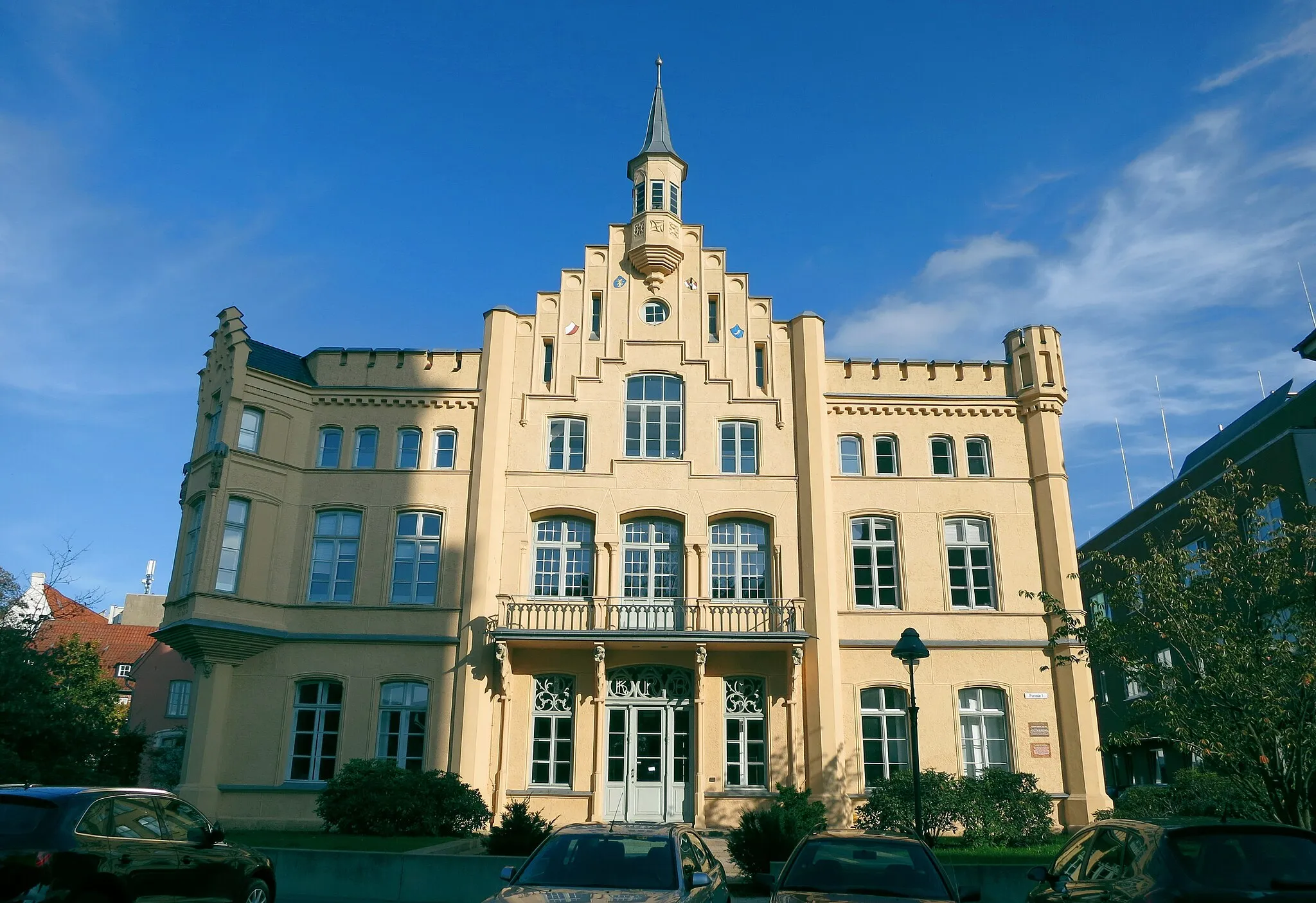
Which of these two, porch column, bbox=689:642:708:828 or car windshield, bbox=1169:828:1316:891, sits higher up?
porch column, bbox=689:642:708:828

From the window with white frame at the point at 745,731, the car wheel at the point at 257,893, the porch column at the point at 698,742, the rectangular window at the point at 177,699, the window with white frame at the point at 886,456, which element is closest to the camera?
the car wheel at the point at 257,893

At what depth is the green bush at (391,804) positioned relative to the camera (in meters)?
18.7

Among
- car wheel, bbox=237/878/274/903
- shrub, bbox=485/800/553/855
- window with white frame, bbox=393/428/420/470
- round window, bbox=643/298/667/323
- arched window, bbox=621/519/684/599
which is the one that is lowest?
car wheel, bbox=237/878/274/903

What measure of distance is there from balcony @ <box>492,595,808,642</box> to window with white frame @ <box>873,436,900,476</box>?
4.54 metres

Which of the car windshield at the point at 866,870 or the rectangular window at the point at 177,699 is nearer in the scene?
the car windshield at the point at 866,870

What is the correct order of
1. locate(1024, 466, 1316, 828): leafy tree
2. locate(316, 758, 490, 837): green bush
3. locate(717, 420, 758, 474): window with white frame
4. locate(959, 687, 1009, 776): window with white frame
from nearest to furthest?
locate(1024, 466, 1316, 828): leafy tree → locate(316, 758, 490, 837): green bush → locate(959, 687, 1009, 776): window with white frame → locate(717, 420, 758, 474): window with white frame

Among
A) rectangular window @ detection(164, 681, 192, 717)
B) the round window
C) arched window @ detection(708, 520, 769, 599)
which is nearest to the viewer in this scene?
arched window @ detection(708, 520, 769, 599)

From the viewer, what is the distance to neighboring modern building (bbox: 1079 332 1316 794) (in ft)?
105

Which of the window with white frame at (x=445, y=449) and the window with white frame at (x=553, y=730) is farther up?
the window with white frame at (x=445, y=449)

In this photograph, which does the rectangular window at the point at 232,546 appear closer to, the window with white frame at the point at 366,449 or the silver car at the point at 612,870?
the window with white frame at the point at 366,449

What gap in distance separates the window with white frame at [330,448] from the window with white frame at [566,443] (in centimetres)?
553

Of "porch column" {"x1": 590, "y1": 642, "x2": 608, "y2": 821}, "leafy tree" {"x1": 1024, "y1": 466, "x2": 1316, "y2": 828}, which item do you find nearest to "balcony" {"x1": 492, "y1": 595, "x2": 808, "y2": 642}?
"porch column" {"x1": 590, "y1": 642, "x2": 608, "y2": 821}

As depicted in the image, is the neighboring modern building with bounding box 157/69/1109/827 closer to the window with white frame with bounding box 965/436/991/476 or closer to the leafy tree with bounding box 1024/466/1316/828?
the window with white frame with bounding box 965/436/991/476

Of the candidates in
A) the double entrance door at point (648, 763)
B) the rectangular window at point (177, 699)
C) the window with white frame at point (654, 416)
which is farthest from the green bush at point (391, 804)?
the rectangular window at point (177, 699)
